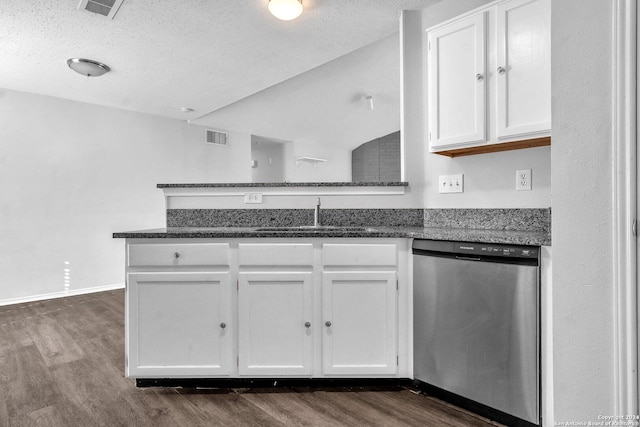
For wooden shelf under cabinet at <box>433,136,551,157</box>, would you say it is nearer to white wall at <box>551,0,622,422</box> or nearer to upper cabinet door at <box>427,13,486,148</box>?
upper cabinet door at <box>427,13,486,148</box>

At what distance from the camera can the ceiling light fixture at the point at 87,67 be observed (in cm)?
304

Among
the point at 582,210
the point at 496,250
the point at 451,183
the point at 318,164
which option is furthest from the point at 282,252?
the point at 318,164

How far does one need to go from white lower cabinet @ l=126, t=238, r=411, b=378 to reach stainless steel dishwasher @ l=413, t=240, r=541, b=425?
4.7 inches

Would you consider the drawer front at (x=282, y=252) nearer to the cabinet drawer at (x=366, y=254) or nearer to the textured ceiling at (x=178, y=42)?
the cabinet drawer at (x=366, y=254)

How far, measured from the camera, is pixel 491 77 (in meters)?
1.85

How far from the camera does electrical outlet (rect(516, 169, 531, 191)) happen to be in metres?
1.93

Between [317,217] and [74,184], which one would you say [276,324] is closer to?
[317,217]

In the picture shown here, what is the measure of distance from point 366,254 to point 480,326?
23.7 inches

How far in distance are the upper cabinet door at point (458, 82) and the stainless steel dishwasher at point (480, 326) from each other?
2.19ft

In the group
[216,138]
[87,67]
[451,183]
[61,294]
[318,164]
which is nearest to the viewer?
[451,183]

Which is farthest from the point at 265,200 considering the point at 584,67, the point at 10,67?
the point at 10,67

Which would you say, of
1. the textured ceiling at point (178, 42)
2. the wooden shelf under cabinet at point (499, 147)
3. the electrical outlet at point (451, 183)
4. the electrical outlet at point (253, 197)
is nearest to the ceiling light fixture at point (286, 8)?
the textured ceiling at point (178, 42)

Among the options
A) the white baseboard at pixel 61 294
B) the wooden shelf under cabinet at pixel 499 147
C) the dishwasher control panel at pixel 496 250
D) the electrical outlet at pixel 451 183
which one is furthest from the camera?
the white baseboard at pixel 61 294

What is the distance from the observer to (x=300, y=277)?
1.82 meters
